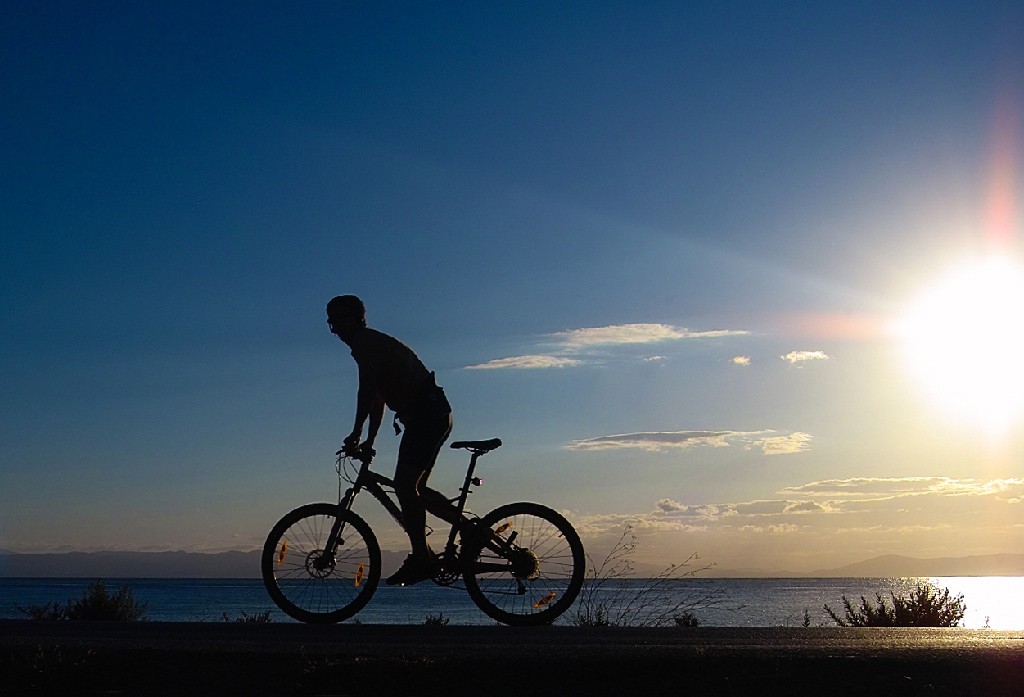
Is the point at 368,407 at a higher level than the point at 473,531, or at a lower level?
higher

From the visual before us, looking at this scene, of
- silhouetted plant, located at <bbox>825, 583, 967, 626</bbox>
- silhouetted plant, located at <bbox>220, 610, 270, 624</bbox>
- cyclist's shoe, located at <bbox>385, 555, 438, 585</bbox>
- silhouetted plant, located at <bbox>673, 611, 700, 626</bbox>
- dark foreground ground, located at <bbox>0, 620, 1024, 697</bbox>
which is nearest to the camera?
dark foreground ground, located at <bbox>0, 620, 1024, 697</bbox>

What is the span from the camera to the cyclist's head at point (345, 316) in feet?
30.6

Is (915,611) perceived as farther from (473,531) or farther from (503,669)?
(503,669)

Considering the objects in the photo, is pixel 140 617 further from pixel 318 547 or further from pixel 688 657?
pixel 688 657

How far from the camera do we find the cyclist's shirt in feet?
30.2

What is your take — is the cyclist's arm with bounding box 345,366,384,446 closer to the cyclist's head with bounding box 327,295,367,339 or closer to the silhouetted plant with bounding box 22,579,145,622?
the cyclist's head with bounding box 327,295,367,339

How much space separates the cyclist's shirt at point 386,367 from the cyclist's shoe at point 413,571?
4.28ft

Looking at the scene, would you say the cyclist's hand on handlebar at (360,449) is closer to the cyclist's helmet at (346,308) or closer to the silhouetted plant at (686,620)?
the cyclist's helmet at (346,308)

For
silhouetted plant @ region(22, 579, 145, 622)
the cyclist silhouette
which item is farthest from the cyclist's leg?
silhouetted plant @ region(22, 579, 145, 622)

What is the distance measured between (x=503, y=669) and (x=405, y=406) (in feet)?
13.2

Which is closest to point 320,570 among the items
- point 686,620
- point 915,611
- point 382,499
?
point 382,499

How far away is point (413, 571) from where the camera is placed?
898cm

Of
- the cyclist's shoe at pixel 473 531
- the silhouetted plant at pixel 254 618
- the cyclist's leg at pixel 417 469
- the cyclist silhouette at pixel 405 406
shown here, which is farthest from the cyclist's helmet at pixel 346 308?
the silhouetted plant at pixel 254 618

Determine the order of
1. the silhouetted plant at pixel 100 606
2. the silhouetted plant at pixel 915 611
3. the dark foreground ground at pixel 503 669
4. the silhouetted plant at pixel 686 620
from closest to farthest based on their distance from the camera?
the dark foreground ground at pixel 503 669
the silhouetted plant at pixel 686 620
the silhouetted plant at pixel 915 611
the silhouetted plant at pixel 100 606
